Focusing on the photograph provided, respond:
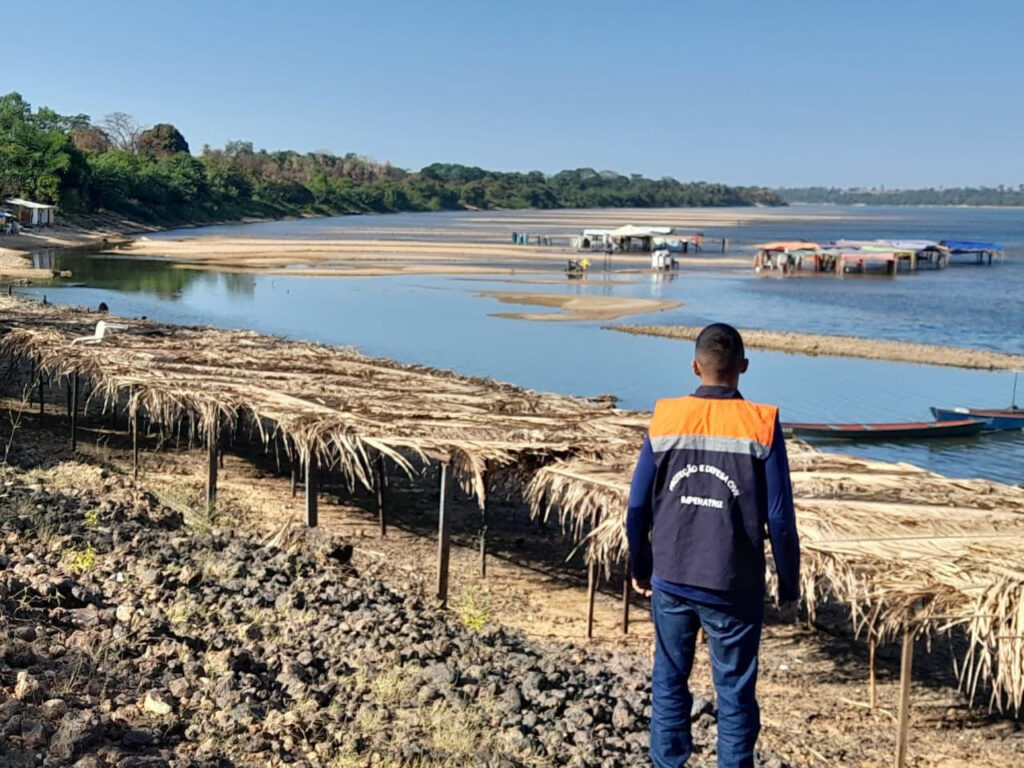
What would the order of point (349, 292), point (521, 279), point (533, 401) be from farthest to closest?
point (521, 279), point (349, 292), point (533, 401)

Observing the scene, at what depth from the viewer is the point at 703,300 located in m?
42.5

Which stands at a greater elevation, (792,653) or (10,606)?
(10,606)

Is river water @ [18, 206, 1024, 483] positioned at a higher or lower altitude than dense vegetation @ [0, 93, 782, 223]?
lower

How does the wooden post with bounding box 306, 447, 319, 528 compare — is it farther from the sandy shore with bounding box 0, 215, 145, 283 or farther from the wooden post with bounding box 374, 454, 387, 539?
the sandy shore with bounding box 0, 215, 145, 283

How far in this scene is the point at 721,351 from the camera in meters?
4.05

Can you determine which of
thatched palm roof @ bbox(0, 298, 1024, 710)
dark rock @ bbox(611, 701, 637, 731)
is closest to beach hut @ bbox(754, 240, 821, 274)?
thatched palm roof @ bbox(0, 298, 1024, 710)

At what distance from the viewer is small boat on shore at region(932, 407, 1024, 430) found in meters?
19.4

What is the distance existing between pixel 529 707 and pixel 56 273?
137 ft

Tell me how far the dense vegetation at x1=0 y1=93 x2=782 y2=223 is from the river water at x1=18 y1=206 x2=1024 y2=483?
60.8 ft

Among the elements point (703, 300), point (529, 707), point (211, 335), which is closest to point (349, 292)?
point (703, 300)

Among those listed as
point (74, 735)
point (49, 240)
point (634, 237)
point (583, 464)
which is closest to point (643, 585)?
point (74, 735)

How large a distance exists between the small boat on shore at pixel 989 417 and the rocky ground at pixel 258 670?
13.7 metres

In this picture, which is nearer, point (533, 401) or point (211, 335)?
point (533, 401)

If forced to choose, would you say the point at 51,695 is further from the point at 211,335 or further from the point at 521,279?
the point at 521,279
